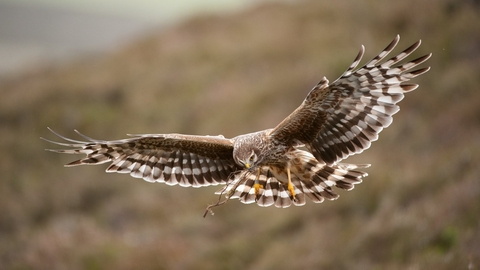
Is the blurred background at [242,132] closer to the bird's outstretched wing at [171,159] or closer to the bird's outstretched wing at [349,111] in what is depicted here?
the bird's outstretched wing at [349,111]

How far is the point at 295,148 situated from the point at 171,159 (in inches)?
63.9

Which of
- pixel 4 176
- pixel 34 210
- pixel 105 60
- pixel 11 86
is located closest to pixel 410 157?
pixel 34 210

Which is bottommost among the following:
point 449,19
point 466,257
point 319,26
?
point 466,257

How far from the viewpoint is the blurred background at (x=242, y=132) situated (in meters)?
9.03

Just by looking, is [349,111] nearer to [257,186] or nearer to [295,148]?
[295,148]

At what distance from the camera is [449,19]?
1488cm

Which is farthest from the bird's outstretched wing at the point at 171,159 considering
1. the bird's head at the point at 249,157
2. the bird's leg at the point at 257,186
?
the bird's head at the point at 249,157

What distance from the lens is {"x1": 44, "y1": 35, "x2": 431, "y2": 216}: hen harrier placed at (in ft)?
18.7

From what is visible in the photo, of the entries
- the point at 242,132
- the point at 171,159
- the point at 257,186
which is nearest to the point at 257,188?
the point at 257,186

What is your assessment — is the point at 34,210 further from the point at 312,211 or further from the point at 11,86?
the point at 11,86

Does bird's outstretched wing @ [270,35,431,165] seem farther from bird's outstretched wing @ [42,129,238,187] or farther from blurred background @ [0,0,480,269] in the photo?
blurred background @ [0,0,480,269]

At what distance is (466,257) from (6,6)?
193 feet

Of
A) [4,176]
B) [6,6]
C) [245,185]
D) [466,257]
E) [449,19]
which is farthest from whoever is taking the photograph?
[6,6]

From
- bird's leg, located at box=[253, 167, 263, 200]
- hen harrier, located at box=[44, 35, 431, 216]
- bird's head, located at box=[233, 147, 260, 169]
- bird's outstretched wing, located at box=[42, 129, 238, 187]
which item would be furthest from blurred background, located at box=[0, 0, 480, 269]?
bird's outstretched wing, located at box=[42, 129, 238, 187]
